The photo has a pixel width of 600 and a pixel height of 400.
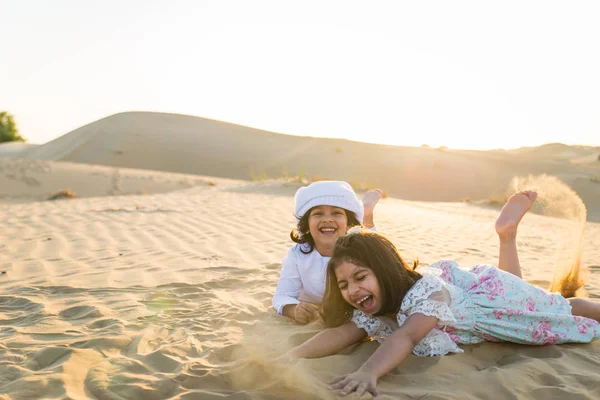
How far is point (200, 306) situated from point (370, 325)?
4.45 ft

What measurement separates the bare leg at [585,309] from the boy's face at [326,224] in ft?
4.51

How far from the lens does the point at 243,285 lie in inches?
170

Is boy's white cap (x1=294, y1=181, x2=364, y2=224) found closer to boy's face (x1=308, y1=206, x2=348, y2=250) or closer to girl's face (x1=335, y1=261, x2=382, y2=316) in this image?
boy's face (x1=308, y1=206, x2=348, y2=250)

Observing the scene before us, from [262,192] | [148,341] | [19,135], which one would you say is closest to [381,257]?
[148,341]

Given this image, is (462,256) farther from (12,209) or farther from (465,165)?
(465,165)

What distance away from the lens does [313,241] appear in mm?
3486

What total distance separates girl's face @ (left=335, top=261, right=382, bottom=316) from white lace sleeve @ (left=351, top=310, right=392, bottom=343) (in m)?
0.22

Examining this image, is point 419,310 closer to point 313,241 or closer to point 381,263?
point 381,263

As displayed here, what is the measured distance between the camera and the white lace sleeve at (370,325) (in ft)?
9.09

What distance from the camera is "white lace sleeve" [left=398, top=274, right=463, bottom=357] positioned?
2.49 meters

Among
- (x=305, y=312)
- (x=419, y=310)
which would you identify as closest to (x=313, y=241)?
(x=305, y=312)

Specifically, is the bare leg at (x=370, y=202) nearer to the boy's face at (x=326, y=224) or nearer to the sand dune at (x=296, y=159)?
the boy's face at (x=326, y=224)

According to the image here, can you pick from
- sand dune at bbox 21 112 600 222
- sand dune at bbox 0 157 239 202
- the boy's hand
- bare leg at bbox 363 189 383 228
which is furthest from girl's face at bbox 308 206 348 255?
sand dune at bbox 21 112 600 222

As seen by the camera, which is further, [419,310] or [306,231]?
[306,231]
